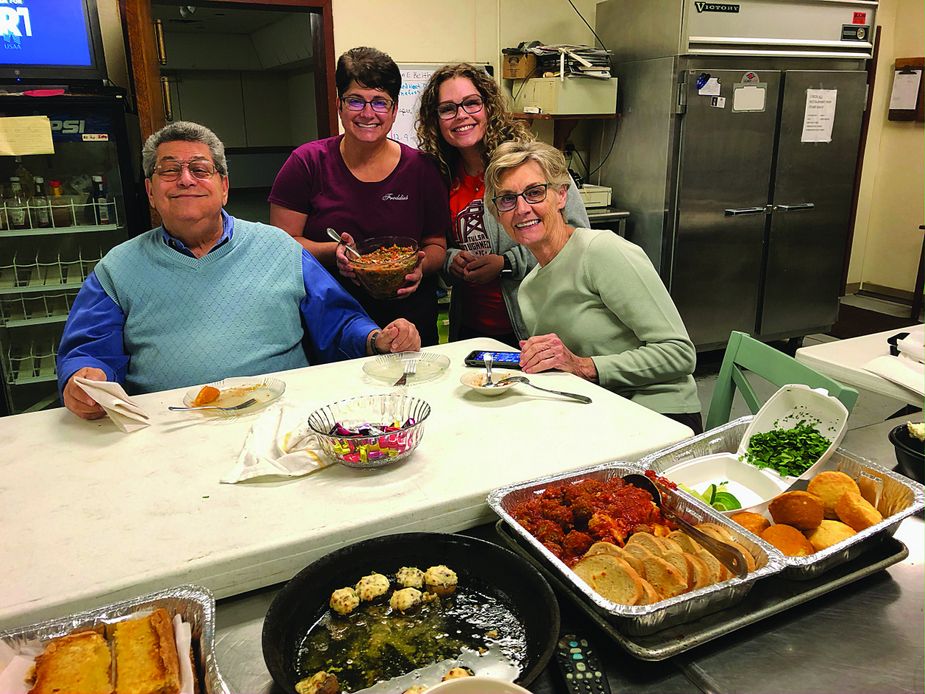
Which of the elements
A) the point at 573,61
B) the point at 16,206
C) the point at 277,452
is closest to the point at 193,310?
the point at 277,452

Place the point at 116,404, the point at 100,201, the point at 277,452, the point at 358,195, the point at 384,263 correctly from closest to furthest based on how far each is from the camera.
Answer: the point at 277,452, the point at 116,404, the point at 384,263, the point at 358,195, the point at 100,201

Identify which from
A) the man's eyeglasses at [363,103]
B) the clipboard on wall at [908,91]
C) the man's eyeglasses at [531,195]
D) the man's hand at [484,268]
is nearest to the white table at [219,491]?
the man's eyeglasses at [531,195]

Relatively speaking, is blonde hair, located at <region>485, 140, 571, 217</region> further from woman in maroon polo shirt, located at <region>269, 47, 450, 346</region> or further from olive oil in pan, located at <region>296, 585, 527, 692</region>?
olive oil in pan, located at <region>296, 585, 527, 692</region>

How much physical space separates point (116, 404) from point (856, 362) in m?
2.08

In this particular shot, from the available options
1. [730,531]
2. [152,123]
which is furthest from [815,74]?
[730,531]

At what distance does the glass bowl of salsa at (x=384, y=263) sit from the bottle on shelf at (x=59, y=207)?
1933mm

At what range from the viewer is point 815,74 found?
4.45m

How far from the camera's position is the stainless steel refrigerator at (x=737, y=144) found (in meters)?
4.18

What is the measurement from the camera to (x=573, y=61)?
165 inches

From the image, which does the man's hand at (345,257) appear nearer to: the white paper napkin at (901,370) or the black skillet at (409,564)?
the black skillet at (409,564)

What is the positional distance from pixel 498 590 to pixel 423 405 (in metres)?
0.53

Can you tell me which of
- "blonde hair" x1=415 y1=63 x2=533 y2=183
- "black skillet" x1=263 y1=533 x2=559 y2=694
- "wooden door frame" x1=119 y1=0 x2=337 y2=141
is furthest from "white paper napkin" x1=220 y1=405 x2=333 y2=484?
"wooden door frame" x1=119 y1=0 x2=337 y2=141

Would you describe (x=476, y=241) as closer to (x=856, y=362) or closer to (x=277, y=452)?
(x=856, y=362)

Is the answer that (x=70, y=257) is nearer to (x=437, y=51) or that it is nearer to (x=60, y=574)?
(x=437, y=51)
